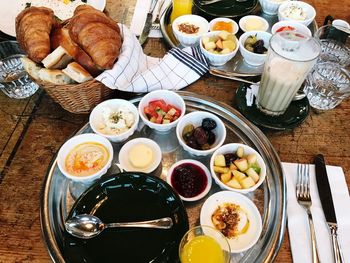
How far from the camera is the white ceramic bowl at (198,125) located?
1285 mm

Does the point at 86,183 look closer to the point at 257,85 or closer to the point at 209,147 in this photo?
the point at 209,147

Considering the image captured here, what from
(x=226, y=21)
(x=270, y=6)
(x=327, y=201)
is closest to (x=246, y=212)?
(x=327, y=201)

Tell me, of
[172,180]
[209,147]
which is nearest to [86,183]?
[172,180]

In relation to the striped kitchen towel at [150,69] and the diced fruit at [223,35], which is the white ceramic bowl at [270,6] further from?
the striped kitchen towel at [150,69]

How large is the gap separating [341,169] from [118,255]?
97cm

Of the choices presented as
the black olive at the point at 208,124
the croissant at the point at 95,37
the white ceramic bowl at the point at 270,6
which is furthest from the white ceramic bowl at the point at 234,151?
the white ceramic bowl at the point at 270,6

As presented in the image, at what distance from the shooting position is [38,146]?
1.40 metres

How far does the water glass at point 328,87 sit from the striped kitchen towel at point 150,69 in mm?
541

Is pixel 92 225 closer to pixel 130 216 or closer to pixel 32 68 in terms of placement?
pixel 130 216

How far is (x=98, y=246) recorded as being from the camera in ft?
3.34

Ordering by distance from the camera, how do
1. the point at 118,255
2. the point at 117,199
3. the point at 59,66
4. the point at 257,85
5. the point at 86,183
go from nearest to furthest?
the point at 118,255 < the point at 117,199 < the point at 86,183 < the point at 59,66 < the point at 257,85

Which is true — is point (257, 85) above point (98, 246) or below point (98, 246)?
above

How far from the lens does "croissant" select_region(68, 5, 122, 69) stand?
1.35 m

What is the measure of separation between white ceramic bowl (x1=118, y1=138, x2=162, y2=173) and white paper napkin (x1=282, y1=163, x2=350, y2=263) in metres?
0.54
